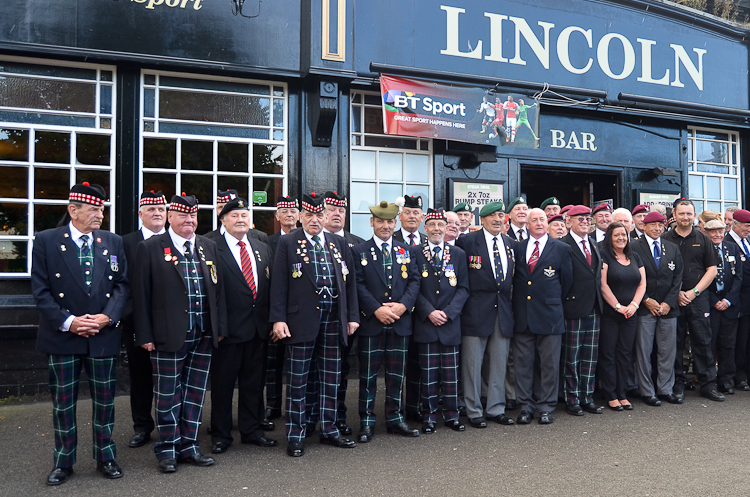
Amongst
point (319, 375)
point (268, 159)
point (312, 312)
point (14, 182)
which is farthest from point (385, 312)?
point (14, 182)

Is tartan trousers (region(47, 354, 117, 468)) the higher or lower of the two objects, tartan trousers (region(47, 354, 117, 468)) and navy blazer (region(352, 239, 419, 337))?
the lower

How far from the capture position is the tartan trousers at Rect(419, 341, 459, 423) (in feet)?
19.2

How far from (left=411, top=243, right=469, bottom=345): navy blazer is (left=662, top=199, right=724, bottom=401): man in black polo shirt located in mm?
2917

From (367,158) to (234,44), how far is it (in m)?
2.31

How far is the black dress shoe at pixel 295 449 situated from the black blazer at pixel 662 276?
13.2ft

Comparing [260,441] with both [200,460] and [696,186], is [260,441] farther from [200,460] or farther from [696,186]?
[696,186]

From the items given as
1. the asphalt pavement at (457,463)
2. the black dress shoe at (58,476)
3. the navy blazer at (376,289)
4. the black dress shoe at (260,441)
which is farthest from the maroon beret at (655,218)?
the black dress shoe at (58,476)

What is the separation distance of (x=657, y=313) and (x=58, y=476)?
599 cm

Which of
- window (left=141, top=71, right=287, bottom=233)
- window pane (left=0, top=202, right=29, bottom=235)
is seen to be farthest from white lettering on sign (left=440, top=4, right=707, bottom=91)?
window pane (left=0, top=202, right=29, bottom=235)

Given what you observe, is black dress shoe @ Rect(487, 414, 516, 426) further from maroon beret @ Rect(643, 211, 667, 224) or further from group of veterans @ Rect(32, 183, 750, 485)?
maroon beret @ Rect(643, 211, 667, 224)

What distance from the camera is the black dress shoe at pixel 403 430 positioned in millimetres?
5625

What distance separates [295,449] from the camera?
16.8ft

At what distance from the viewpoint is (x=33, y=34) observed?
7113 millimetres

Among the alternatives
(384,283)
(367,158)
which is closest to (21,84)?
(367,158)
